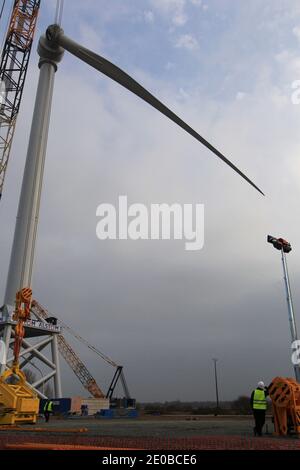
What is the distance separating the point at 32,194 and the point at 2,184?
15384 mm

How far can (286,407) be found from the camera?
52.0 feet

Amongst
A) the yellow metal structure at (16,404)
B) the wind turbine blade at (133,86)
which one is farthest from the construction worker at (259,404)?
the wind turbine blade at (133,86)

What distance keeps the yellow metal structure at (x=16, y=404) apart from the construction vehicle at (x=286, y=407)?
12.6 meters

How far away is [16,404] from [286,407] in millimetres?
13229

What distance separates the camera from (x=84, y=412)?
6450 centimetres

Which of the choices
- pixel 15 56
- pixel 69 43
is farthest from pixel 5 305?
pixel 15 56

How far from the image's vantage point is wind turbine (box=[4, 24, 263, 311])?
41.8m

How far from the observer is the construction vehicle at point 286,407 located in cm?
1558

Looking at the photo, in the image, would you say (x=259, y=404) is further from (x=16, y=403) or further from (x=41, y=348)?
(x=41, y=348)
